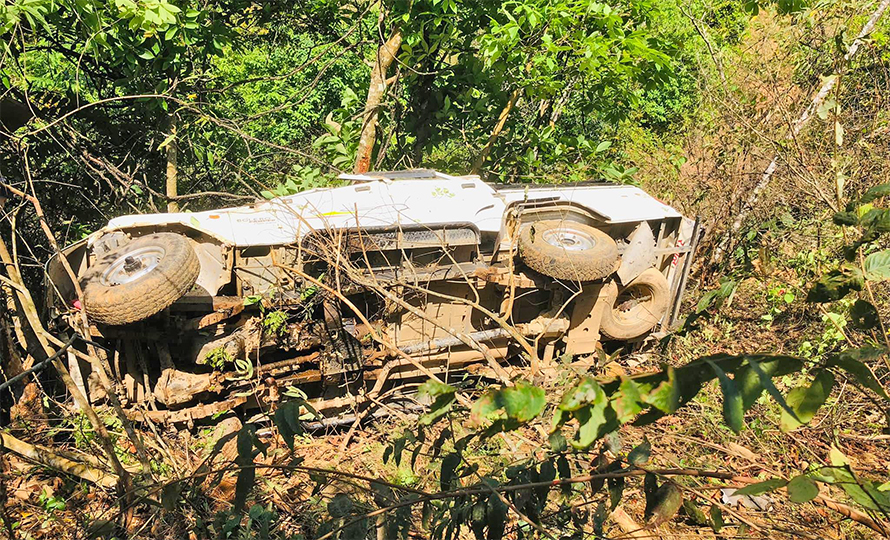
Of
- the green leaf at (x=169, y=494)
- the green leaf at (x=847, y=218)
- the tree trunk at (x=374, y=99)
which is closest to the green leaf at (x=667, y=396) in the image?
the green leaf at (x=847, y=218)

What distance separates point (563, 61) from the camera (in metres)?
7.90

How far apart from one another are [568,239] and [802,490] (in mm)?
4659

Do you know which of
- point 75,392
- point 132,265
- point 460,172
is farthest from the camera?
point 460,172

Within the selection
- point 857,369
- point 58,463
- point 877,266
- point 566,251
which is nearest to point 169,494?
point 857,369

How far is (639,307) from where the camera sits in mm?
6387

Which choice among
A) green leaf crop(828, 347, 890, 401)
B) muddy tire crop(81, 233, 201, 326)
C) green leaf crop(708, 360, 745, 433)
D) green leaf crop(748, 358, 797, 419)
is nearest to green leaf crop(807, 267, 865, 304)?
green leaf crop(828, 347, 890, 401)

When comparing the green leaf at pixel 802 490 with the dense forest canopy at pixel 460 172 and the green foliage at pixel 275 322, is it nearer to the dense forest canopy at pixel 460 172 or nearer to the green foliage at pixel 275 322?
the dense forest canopy at pixel 460 172

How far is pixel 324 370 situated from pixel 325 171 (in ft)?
11.2

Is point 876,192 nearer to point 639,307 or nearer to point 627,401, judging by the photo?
point 627,401

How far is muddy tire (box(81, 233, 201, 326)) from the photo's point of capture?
4227 millimetres

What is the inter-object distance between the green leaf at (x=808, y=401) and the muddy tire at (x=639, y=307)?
505cm

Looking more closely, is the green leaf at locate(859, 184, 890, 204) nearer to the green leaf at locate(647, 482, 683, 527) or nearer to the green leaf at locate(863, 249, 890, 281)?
the green leaf at locate(863, 249, 890, 281)

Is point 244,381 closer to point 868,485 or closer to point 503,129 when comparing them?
point 868,485

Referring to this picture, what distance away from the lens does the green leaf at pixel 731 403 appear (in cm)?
101
